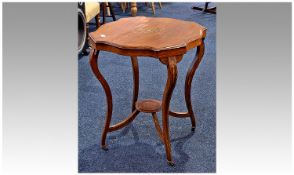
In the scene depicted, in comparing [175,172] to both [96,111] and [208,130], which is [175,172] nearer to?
[208,130]

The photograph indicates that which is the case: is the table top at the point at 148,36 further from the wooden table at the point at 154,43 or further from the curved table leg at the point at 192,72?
the curved table leg at the point at 192,72

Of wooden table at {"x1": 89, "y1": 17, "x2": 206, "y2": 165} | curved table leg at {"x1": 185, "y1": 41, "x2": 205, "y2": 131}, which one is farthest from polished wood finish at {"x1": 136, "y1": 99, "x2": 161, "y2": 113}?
curved table leg at {"x1": 185, "y1": 41, "x2": 205, "y2": 131}

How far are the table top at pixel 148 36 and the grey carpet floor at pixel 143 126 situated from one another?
598 mm

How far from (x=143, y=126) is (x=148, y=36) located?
0.69 meters

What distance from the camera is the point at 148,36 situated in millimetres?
1651

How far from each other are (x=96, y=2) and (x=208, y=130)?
1847 millimetres

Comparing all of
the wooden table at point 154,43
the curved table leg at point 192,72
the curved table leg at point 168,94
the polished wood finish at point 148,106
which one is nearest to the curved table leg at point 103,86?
the wooden table at point 154,43

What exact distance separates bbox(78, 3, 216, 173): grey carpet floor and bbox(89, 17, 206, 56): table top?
598 mm

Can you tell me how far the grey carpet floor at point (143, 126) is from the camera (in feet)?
6.12

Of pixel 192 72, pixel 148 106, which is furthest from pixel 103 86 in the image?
pixel 192 72

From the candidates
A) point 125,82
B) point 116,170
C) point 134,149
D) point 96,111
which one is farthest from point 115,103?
point 116,170

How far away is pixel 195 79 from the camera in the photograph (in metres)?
2.79

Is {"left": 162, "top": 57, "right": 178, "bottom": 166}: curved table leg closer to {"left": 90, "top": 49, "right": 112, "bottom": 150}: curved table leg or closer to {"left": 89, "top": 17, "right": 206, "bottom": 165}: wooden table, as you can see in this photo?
{"left": 89, "top": 17, "right": 206, "bottom": 165}: wooden table

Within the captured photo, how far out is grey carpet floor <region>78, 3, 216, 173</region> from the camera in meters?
1.87
